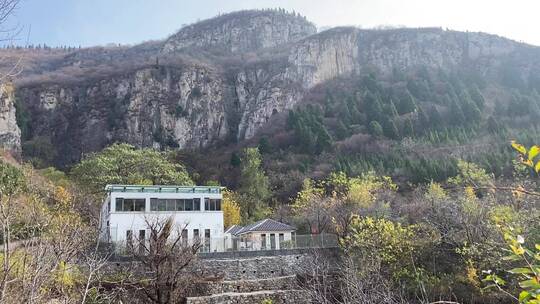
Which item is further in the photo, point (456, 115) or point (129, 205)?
point (456, 115)

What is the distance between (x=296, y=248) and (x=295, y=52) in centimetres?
6082

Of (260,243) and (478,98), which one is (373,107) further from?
(260,243)

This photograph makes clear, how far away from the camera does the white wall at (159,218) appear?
25.5 metres

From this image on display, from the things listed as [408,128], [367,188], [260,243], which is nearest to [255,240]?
[260,243]

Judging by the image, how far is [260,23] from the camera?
11725 cm

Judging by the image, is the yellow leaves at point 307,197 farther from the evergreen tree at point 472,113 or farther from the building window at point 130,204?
the evergreen tree at point 472,113

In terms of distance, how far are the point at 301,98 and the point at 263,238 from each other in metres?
48.8

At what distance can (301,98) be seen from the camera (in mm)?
74312

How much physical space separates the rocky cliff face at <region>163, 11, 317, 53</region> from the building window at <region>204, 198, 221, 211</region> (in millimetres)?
86466

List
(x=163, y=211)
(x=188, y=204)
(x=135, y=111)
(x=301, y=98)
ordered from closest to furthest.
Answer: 1. (x=163, y=211)
2. (x=188, y=204)
3. (x=135, y=111)
4. (x=301, y=98)

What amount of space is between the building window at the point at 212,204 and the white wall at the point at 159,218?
0.20m

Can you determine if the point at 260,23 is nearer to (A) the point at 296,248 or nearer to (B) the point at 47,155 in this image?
(B) the point at 47,155

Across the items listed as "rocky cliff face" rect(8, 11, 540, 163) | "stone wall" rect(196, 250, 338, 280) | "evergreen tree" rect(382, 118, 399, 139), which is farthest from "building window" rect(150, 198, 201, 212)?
"rocky cliff face" rect(8, 11, 540, 163)

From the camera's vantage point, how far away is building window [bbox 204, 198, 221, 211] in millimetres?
28125
